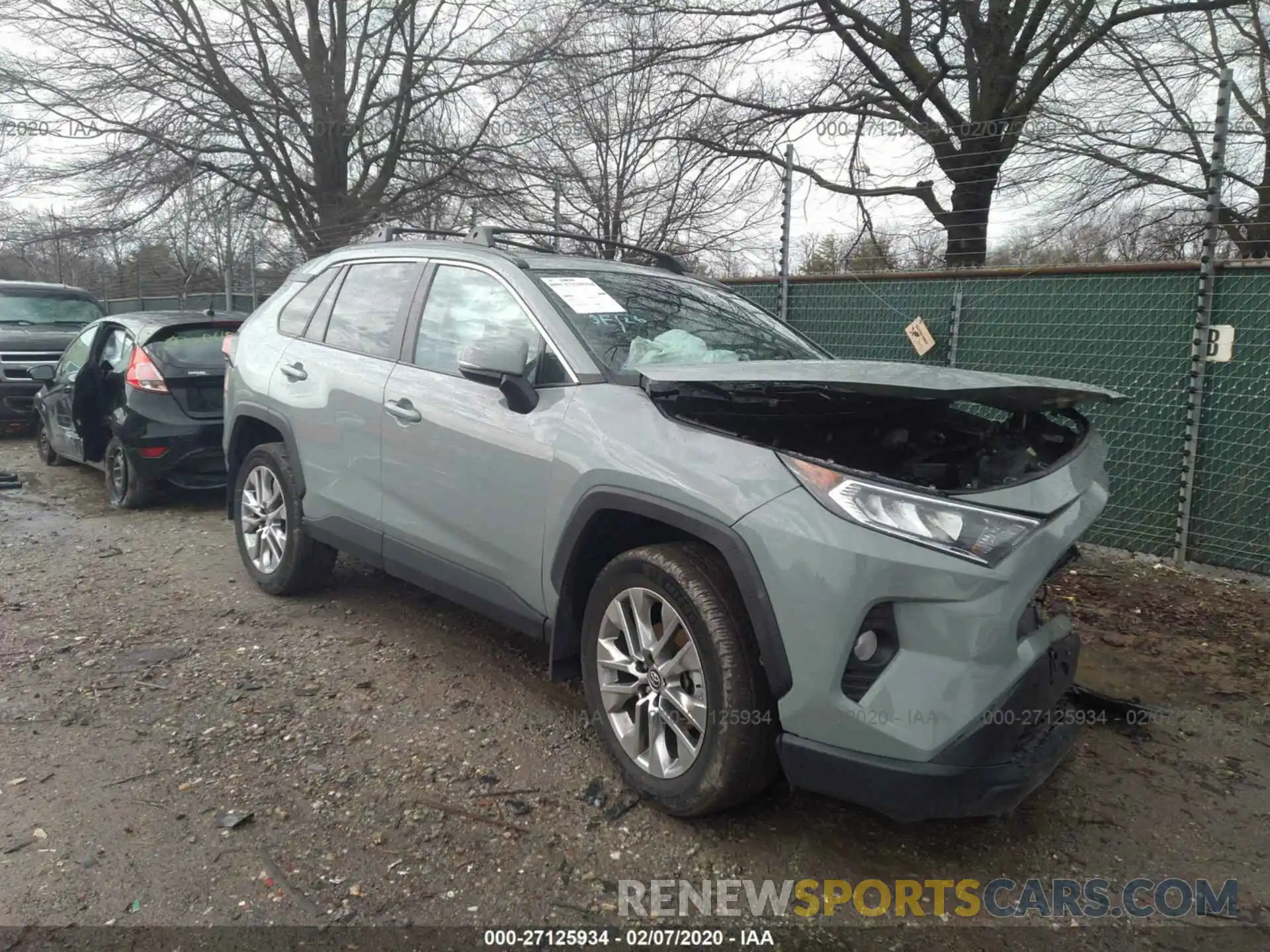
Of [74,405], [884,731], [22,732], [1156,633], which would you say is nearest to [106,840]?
[22,732]

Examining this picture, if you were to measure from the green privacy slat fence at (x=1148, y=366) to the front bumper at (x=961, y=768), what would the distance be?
135 inches

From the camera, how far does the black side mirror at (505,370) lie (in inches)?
120

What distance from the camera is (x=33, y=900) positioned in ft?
7.71

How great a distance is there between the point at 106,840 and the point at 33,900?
11.1 inches

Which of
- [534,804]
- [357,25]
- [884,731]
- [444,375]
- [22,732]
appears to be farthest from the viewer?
[357,25]

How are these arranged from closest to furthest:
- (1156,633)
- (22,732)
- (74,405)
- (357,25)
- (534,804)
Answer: (534,804), (22,732), (1156,633), (74,405), (357,25)

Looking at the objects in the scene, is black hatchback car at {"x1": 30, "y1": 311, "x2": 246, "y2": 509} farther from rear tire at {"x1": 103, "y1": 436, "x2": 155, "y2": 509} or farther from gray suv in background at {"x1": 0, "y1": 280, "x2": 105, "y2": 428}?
gray suv in background at {"x1": 0, "y1": 280, "x2": 105, "y2": 428}

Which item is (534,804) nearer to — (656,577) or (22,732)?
(656,577)

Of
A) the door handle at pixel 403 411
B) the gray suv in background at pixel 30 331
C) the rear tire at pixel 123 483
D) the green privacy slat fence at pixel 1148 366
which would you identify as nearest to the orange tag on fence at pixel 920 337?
the green privacy slat fence at pixel 1148 366

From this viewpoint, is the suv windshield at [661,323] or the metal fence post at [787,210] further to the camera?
the metal fence post at [787,210]

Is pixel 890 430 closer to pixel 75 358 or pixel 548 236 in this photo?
pixel 548 236

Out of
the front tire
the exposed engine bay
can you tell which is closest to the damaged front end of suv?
the front tire

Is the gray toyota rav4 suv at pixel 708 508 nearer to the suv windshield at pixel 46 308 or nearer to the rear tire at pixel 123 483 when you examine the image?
the rear tire at pixel 123 483

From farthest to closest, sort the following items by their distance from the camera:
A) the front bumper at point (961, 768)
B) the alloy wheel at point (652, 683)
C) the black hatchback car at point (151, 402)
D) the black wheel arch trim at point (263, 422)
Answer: the black hatchback car at point (151, 402)
the black wheel arch trim at point (263, 422)
the alloy wheel at point (652, 683)
the front bumper at point (961, 768)
